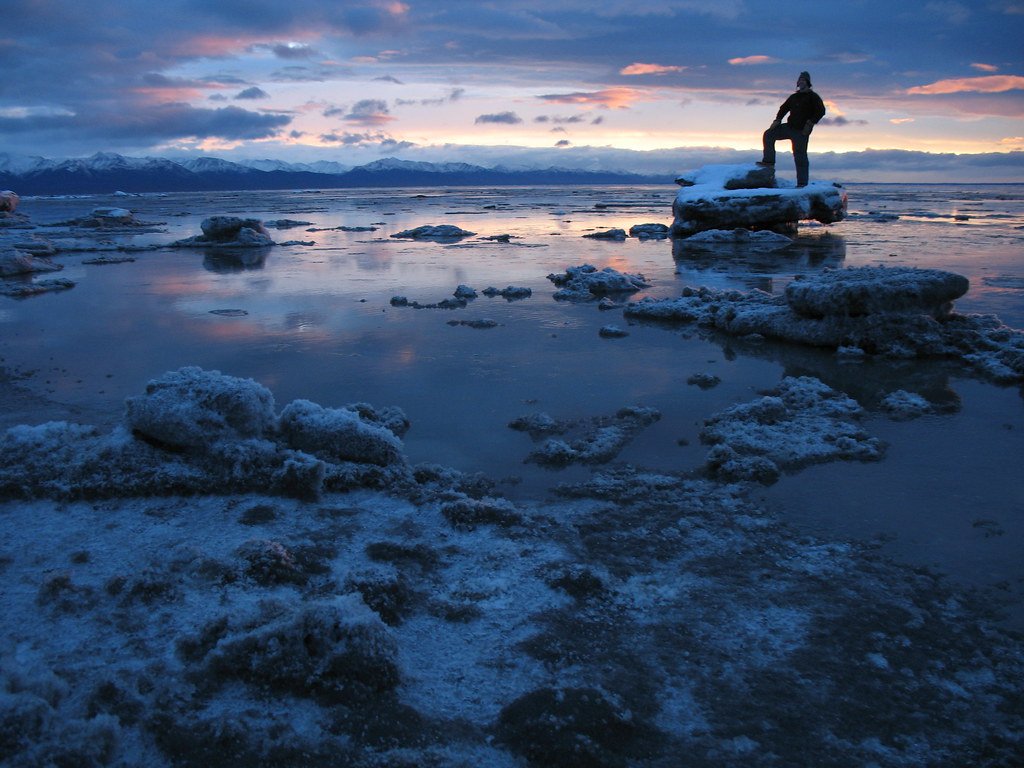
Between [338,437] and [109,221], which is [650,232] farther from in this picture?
[109,221]

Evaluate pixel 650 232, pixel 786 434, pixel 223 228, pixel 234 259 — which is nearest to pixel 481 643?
pixel 786 434

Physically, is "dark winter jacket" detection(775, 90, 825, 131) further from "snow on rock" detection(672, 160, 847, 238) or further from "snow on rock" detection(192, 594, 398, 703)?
"snow on rock" detection(192, 594, 398, 703)

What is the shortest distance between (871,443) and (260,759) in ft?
12.9

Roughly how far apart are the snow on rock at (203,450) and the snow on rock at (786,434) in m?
1.99

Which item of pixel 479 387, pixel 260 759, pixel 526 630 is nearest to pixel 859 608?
pixel 526 630

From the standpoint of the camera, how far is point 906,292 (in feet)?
22.9

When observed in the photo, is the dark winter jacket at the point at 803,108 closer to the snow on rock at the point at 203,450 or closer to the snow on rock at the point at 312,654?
the snow on rock at the point at 203,450

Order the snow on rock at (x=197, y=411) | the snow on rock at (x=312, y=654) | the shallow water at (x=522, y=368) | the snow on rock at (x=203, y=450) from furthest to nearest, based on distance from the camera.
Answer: the snow on rock at (x=197, y=411) → the snow on rock at (x=203, y=450) → the shallow water at (x=522, y=368) → the snow on rock at (x=312, y=654)

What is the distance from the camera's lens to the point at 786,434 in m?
4.59

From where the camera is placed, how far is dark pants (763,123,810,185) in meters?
18.0

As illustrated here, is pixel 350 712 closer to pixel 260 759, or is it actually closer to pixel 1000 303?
pixel 260 759

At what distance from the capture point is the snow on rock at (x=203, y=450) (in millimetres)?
3838

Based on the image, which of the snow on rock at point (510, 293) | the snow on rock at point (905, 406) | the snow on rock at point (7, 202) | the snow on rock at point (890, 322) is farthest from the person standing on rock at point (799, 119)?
the snow on rock at point (7, 202)

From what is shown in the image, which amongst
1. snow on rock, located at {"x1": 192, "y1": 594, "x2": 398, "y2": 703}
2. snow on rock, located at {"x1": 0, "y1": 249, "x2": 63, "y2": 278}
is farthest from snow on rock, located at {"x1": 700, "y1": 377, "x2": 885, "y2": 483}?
snow on rock, located at {"x1": 0, "y1": 249, "x2": 63, "y2": 278}
